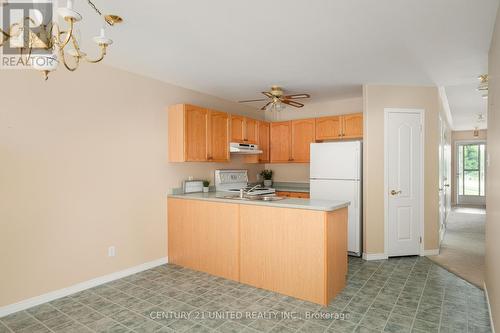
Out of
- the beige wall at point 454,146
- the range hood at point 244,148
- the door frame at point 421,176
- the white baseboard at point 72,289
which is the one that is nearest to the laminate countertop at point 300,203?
the white baseboard at point 72,289

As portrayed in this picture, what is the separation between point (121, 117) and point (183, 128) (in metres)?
0.78

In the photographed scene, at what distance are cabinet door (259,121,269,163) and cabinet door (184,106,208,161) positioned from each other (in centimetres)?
157

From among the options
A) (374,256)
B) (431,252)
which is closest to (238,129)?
(374,256)

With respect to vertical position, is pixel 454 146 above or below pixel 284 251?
above

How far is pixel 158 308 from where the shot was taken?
9.17 feet

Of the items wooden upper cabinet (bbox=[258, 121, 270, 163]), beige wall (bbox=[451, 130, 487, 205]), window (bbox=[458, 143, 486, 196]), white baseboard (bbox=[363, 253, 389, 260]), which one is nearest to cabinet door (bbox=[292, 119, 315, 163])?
wooden upper cabinet (bbox=[258, 121, 270, 163])

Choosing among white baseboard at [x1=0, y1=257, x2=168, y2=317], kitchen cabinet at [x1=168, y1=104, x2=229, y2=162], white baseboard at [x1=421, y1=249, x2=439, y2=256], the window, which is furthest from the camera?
the window

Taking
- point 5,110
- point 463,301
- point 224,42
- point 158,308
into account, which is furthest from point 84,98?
point 463,301

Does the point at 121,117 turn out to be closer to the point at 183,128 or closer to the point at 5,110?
the point at 183,128

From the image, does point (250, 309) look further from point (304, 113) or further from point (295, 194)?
point (304, 113)

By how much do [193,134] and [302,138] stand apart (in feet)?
7.26

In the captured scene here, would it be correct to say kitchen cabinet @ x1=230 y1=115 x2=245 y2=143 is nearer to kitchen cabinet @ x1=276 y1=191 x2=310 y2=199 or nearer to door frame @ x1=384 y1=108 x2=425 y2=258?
kitchen cabinet @ x1=276 y1=191 x2=310 y2=199

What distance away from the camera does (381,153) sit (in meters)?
4.29

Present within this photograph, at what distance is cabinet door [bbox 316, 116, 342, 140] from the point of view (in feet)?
16.5
